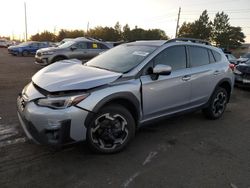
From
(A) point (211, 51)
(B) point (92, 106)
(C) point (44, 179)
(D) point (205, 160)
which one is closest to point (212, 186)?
(D) point (205, 160)

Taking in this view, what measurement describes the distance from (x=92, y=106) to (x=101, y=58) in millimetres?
1792

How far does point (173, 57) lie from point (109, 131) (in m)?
1.86

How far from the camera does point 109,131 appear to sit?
377 cm

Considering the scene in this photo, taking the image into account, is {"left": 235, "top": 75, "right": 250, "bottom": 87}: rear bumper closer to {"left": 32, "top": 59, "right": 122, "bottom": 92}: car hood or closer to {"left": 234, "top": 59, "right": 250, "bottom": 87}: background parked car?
{"left": 234, "top": 59, "right": 250, "bottom": 87}: background parked car

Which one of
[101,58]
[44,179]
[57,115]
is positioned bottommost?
[44,179]

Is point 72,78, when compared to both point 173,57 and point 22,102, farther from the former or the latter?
point 173,57

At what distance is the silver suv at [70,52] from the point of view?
13.0 meters

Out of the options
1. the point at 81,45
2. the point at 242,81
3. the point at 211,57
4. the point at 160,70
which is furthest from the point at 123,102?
the point at 81,45

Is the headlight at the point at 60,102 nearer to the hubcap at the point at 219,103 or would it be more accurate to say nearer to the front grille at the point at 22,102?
the front grille at the point at 22,102

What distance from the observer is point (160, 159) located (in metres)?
3.85

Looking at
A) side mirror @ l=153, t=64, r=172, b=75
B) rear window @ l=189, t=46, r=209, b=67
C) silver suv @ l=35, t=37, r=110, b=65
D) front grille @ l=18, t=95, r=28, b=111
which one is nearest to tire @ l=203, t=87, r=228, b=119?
rear window @ l=189, t=46, r=209, b=67

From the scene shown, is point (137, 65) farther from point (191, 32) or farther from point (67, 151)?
point (191, 32)

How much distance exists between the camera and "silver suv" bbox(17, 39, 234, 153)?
130 inches

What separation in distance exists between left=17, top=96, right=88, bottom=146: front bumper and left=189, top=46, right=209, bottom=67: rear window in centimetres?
264
